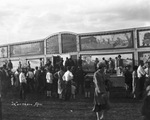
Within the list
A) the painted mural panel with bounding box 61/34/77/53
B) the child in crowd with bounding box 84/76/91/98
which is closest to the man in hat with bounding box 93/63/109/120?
the child in crowd with bounding box 84/76/91/98

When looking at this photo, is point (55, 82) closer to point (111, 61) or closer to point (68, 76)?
point (68, 76)

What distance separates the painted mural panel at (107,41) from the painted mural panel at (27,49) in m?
5.31

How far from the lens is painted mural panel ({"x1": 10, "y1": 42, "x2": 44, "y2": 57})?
2961 cm

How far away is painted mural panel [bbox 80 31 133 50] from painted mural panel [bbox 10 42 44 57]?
5311 mm

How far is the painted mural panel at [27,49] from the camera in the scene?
29.6 meters

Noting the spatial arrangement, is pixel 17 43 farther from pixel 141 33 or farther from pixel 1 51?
pixel 141 33

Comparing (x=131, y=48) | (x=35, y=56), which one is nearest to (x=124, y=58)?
(x=131, y=48)

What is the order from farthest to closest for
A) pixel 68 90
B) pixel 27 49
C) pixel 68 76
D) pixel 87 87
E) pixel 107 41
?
pixel 27 49 → pixel 107 41 → pixel 87 87 → pixel 68 90 → pixel 68 76

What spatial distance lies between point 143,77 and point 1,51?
22.0 m

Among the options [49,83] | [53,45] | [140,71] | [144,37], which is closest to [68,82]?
[49,83]

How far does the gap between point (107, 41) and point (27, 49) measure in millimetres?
9847

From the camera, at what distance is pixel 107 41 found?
25125mm

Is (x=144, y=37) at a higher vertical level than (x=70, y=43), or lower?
higher

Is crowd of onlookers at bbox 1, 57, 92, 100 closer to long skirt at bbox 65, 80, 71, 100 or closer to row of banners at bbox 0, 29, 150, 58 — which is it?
long skirt at bbox 65, 80, 71, 100
